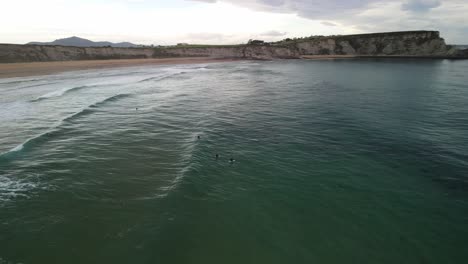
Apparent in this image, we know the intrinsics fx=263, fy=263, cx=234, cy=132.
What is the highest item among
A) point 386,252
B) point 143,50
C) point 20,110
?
point 143,50

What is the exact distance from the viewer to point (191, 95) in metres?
39.0

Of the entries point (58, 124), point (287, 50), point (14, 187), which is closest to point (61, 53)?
point (58, 124)

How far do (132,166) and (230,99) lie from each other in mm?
21820

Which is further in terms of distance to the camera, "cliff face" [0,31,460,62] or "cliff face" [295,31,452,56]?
"cliff face" [295,31,452,56]

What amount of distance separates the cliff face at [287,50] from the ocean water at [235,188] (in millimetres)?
86305

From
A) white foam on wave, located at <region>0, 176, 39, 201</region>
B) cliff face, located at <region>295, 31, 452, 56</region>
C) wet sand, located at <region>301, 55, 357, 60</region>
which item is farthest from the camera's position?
wet sand, located at <region>301, 55, 357, 60</region>

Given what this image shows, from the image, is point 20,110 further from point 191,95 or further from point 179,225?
point 179,225

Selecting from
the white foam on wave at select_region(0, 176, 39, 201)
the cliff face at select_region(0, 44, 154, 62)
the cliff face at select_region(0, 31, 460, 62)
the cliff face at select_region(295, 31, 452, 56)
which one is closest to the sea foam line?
the white foam on wave at select_region(0, 176, 39, 201)

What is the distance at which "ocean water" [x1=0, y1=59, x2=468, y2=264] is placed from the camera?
917cm

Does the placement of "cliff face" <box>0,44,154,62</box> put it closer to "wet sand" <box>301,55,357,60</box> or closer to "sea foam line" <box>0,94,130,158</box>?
"sea foam line" <box>0,94,130,158</box>

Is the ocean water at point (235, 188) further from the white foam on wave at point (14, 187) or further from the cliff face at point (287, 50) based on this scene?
the cliff face at point (287, 50)

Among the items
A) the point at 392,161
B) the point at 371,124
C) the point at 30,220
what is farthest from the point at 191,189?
the point at 371,124

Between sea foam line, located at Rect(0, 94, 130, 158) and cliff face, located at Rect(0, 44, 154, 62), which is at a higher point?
cliff face, located at Rect(0, 44, 154, 62)

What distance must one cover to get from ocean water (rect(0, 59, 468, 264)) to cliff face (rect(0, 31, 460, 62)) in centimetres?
8631
